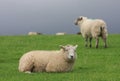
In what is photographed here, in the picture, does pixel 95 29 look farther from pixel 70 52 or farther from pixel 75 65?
pixel 70 52

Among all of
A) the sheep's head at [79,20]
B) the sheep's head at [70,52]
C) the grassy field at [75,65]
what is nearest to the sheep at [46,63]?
the sheep's head at [70,52]

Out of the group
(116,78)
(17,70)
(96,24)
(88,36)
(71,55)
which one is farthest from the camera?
(88,36)

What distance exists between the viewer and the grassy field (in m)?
14.3

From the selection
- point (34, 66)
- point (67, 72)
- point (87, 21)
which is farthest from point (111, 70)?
point (87, 21)

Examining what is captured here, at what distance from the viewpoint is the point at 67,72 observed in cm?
1623

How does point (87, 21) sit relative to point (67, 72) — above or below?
above

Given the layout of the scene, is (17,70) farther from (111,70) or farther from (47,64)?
(111,70)

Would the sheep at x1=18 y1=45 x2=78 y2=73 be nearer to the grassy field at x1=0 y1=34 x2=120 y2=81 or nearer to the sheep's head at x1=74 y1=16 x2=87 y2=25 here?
the grassy field at x1=0 y1=34 x2=120 y2=81

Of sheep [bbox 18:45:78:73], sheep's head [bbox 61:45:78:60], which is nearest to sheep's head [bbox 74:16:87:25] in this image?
sheep [bbox 18:45:78:73]

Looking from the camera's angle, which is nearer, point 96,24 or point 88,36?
point 96,24

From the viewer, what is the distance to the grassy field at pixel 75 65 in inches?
564

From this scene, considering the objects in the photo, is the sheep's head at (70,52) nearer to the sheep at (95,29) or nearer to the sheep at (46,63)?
the sheep at (46,63)

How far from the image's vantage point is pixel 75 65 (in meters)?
18.8

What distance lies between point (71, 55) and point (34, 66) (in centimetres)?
169
